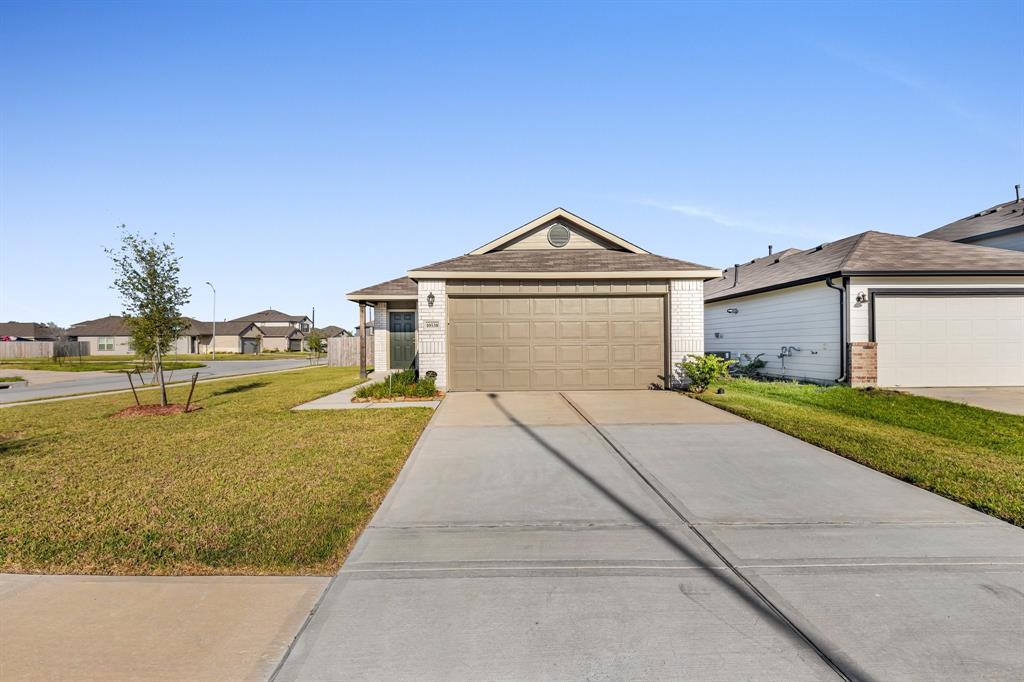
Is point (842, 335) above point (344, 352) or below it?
above

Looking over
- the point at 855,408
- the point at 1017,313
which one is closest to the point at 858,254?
the point at 1017,313

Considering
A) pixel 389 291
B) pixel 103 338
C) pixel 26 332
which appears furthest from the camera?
pixel 26 332

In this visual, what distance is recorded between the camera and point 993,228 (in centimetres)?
1878

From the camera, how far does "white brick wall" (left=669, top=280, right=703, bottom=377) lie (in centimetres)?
1194

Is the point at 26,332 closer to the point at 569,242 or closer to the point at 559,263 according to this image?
the point at 569,242

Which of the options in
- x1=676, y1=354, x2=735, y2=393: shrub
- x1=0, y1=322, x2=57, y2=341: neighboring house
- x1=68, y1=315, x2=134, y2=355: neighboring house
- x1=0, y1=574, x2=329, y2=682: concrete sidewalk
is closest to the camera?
x1=0, y1=574, x2=329, y2=682: concrete sidewalk

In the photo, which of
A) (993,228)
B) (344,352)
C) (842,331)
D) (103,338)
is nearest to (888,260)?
(842,331)

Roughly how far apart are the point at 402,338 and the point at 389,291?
223 centimetres

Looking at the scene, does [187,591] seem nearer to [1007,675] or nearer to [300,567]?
[300,567]

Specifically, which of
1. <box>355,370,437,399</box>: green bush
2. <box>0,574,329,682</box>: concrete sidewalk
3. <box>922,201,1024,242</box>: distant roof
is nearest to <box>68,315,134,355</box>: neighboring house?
<box>355,370,437,399</box>: green bush

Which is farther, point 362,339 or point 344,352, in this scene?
point 344,352

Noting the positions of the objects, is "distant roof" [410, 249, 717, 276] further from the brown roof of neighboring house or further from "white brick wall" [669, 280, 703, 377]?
the brown roof of neighboring house

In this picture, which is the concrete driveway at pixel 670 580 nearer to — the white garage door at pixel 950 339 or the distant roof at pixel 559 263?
the distant roof at pixel 559 263

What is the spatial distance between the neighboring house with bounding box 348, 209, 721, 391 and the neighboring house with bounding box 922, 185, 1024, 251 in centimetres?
1496
